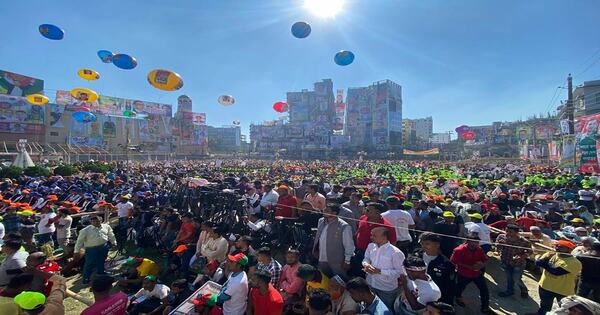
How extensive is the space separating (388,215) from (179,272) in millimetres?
4431

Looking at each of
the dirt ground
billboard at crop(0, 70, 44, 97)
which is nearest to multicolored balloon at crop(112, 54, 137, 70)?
the dirt ground

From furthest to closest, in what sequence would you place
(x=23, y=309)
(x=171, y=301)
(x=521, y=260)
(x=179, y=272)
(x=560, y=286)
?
1. (x=179, y=272)
2. (x=521, y=260)
3. (x=171, y=301)
4. (x=560, y=286)
5. (x=23, y=309)

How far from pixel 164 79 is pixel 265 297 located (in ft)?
68.6

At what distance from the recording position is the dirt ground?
5.11m

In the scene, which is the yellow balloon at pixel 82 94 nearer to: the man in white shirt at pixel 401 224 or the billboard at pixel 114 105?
the billboard at pixel 114 105

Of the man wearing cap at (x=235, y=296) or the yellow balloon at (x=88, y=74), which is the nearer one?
the man wearing cap at (x=235, y=296)

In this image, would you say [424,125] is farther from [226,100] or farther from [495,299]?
[495,299]

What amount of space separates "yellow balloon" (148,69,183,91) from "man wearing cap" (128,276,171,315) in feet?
63.8

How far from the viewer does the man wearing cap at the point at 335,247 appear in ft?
15.6

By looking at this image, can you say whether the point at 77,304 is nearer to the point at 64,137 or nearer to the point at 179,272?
the point at 179,272

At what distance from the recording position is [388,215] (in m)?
5.80

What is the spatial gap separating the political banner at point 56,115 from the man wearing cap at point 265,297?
227 ft

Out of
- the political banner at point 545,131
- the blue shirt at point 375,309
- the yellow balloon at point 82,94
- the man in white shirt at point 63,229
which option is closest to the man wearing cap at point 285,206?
the blue shirt at point 375,309

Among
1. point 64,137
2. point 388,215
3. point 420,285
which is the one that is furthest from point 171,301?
point 64,137
